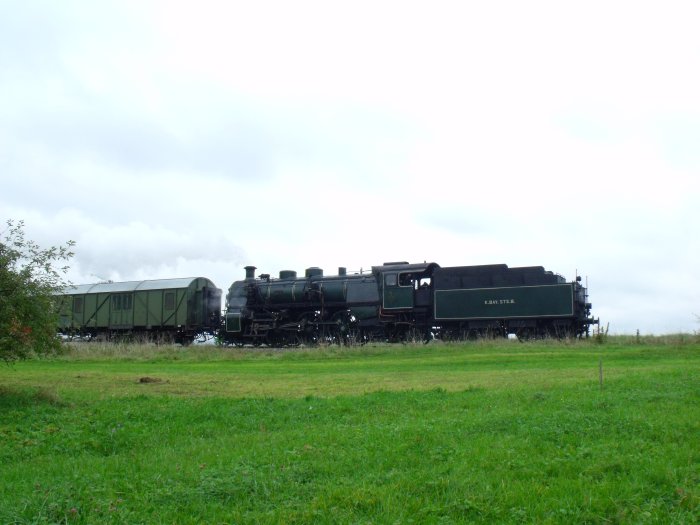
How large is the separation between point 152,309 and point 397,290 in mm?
16059

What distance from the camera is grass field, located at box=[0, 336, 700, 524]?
21.1 ft

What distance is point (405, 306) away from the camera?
115 feet

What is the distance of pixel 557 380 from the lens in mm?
15609

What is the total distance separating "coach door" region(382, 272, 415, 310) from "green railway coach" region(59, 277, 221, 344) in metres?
12.0

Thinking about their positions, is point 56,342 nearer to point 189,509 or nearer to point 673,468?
point 189,509

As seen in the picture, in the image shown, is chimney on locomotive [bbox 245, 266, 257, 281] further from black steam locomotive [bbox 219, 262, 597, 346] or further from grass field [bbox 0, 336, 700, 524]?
grass field [bbox 0, 336, 700, 524]

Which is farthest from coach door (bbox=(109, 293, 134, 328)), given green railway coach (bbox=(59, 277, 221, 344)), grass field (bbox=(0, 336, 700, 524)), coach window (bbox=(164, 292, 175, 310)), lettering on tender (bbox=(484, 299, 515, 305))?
grass field (bbox=(0, 336, 700, 524))

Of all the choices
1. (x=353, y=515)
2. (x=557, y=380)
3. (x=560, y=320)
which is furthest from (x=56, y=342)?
(x=560, y=320)

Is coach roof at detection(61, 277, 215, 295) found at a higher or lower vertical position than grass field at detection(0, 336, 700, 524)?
higher

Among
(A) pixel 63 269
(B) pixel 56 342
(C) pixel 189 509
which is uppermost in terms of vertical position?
(A) pixel 63 269

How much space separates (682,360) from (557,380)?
9.09 metres

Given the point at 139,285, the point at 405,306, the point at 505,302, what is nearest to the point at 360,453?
the point at 505,302

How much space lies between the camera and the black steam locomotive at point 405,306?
109 feet

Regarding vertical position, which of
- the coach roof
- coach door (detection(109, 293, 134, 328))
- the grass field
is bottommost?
the grass field
